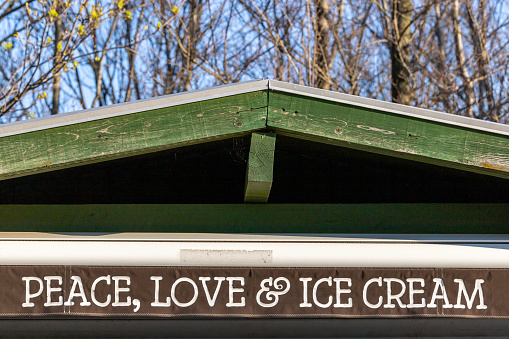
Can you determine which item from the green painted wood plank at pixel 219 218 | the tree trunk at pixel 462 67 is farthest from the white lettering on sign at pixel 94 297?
the tree trunk at pixel 462 67

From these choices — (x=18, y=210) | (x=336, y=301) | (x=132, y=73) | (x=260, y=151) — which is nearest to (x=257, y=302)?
(x=336, y=301)

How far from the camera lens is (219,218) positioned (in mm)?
3619

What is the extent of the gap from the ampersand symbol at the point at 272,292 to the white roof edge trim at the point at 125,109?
1.01 metres

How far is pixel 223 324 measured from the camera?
3.26 meters

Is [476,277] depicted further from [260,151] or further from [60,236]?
[60,236]

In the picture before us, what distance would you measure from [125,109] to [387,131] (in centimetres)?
131

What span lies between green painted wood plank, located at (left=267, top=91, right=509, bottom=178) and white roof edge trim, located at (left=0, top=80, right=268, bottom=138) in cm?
19

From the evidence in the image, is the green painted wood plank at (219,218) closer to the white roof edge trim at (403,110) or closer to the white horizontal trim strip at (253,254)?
the white horizontal trim strip at (253,254)

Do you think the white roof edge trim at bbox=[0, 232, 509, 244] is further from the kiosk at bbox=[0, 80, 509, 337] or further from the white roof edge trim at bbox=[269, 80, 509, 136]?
the white roof edge trim at bbox=[269, 80, 509, 136]

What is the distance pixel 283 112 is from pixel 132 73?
590 inches

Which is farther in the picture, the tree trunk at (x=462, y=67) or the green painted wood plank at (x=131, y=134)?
the tree trunk at (x=462, y=67)

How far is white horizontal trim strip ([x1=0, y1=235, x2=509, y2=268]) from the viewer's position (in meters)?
2.94

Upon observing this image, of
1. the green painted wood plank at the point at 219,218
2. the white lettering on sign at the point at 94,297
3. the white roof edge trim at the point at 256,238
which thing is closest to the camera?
the white lettering on sign at the point at 94,297

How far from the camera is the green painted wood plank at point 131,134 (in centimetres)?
267
